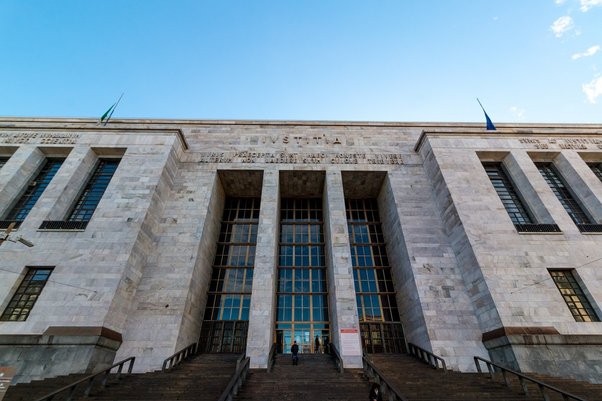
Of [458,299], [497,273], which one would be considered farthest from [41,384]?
[497,273]

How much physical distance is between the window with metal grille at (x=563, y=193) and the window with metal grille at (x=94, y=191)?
28101 millimetres

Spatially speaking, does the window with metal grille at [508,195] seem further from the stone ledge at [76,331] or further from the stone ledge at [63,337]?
the stone ledge at [63,337]

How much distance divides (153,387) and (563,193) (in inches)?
958

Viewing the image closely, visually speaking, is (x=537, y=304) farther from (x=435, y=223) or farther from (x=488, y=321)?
(x=435, y=223)

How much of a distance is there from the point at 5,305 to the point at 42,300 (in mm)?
1675

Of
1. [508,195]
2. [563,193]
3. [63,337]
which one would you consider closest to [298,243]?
[63,337]

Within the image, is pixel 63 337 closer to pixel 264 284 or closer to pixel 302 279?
pixel 264 284

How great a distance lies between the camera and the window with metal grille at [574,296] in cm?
1225

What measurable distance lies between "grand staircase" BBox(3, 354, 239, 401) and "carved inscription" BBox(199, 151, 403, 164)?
12925 mm

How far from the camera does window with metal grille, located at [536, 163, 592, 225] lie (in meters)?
16.5

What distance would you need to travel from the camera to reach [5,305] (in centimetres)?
1188

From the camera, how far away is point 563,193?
1767cm

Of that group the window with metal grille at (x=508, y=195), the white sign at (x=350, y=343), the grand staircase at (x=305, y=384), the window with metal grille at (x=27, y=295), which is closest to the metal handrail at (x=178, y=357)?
the grand staircase at (x=305, y=384)

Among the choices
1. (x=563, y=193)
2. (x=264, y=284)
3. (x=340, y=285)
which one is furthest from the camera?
(x=563, y=193)
